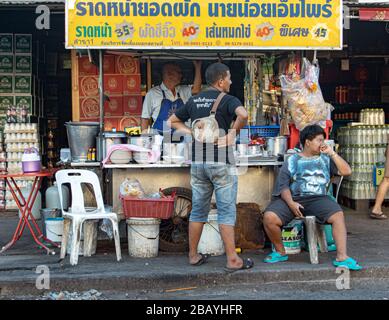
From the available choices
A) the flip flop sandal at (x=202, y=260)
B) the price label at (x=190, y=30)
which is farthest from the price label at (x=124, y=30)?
the flip flop sandal at (x=202, y=260)

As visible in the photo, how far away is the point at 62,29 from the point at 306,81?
5.39 metres

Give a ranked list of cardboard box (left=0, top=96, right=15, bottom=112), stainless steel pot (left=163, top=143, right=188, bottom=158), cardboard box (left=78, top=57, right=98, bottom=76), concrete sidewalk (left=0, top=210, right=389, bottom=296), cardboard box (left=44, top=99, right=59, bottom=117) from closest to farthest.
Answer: concrete sidewalk (left=0, top=210, right=389, bottom=296) < stainless steel pot (left=163, top=143, right=188, bottom=158) < cardboard box (left=78, top=57, right=98, bottom=76) < cardboard box (left=0, top=96, right=15, bottom=112) < cardboard box (left=44, top=99, right=59, bottom=117)

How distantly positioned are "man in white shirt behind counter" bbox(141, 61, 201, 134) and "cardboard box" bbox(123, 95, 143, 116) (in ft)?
1.96

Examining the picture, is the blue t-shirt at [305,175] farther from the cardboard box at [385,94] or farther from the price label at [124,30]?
the cardboard box at [385,94]

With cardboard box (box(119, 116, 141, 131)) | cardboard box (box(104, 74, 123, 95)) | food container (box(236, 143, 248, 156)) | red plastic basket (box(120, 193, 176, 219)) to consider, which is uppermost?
cardboard box (box(104, 74, 123, 95))

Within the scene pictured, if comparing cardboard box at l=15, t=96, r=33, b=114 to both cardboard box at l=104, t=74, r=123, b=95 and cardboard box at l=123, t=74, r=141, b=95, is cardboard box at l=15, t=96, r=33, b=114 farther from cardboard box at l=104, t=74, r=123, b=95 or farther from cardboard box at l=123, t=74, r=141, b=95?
cardboard box at l=123, t=74, r=141, b=95

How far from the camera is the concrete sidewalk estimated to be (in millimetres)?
5867

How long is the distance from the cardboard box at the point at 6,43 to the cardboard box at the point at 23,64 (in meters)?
0.17

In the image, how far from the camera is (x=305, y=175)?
6441 mm

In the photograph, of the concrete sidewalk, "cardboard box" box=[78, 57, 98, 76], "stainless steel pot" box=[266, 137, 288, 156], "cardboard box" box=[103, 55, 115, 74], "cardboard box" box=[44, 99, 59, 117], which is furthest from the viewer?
"cardboard box" box=[44, 99, 59, 117]

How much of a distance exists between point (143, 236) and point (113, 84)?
9.64ft

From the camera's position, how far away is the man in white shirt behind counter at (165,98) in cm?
825

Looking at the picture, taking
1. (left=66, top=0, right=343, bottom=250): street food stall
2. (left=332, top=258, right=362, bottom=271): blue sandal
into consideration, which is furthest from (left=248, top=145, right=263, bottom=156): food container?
(left=332, top=258, right=362, bottom=271): blue sandal

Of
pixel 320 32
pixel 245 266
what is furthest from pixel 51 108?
pixel 245 266
